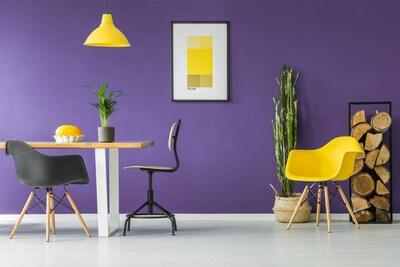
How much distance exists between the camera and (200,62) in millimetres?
6824

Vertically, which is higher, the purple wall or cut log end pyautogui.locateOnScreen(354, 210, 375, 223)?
the purple wall

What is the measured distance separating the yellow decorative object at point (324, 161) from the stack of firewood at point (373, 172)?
30 cm

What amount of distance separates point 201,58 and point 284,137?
1037 millimetres

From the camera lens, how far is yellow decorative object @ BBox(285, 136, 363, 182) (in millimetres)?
6035

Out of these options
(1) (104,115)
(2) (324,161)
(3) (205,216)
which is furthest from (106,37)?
(2) (324,161)

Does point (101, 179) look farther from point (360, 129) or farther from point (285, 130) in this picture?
point (360, 129)

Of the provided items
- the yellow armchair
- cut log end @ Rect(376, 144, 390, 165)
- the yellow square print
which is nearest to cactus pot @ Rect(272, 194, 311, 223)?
the yellow armchair

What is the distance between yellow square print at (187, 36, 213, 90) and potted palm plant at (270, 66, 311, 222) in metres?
0.66

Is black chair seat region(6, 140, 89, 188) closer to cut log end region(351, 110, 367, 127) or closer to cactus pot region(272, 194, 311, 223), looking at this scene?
Answer: cactus pot region(272, 194, 311, 223)

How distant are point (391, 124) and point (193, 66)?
1843 mm

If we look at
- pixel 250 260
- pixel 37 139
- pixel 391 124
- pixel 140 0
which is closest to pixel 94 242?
pixel 250 260

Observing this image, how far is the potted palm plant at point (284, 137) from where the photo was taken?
6.55m

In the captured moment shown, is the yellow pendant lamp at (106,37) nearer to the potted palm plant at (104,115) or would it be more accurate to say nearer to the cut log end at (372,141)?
the potted palm plant at (104,115)

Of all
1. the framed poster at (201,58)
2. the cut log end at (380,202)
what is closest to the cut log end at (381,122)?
the cut log end at (380,202)
